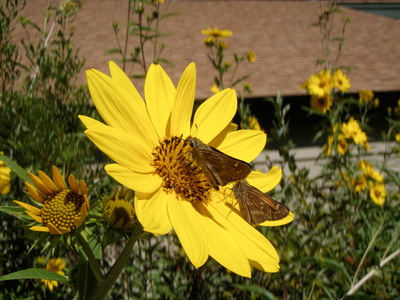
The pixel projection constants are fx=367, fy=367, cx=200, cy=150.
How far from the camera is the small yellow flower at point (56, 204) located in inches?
31.5

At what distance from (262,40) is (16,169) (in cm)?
876

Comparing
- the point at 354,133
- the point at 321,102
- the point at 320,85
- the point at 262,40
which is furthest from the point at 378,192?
the point at 262,40

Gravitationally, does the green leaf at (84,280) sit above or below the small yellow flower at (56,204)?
below

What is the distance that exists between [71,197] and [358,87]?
7.34 m

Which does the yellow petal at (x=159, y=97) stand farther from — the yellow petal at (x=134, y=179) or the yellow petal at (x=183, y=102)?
the yellow petal at (x=134, y=179)

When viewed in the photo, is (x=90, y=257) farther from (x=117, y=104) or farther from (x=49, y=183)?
(x=117, y=104)

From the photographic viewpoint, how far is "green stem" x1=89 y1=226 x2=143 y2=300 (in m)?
0.77

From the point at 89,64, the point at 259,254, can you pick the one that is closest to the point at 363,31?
the point at 89,64

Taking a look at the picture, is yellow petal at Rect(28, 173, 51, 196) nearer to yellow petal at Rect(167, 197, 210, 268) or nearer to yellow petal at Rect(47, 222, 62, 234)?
yellow petal at Rect(47, 222, 62, 234)

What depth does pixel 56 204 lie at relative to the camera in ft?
2.76

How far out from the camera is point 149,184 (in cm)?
91

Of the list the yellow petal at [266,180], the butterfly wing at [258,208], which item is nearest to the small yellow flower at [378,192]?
the yellow petal at [266,180]

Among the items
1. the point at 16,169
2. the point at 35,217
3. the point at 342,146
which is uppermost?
the point at 16,169

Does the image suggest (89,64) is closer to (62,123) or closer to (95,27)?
(95,27)
